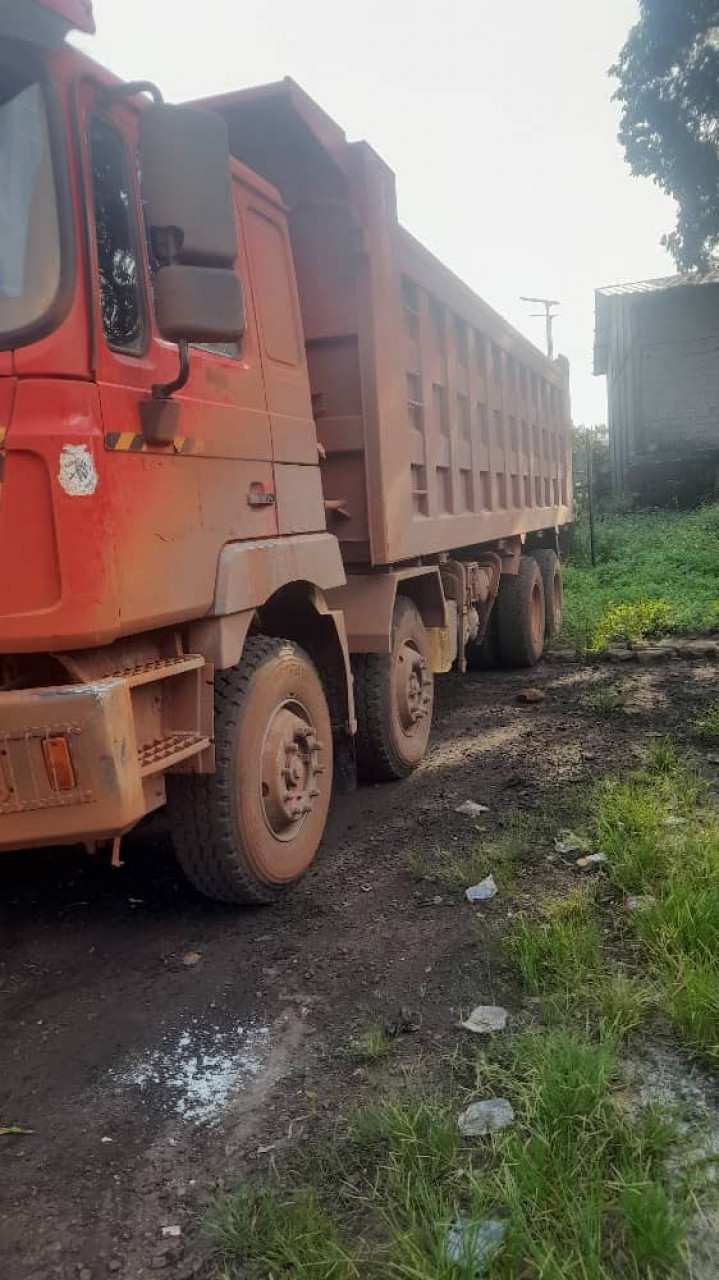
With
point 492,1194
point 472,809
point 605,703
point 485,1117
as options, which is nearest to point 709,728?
point 605,703

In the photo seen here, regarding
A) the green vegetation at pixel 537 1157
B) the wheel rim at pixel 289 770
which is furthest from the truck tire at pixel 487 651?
the green vegetation at pixel 537 1157

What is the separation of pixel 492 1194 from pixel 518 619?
21.3 ft

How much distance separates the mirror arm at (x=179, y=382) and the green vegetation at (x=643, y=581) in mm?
6353

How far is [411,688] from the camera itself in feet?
16.8

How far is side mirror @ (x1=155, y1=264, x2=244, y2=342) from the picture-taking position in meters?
2.48

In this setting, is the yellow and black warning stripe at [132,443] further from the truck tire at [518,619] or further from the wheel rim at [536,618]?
the wheel rim at [536,618]

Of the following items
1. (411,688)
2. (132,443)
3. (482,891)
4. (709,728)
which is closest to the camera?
(132,443)

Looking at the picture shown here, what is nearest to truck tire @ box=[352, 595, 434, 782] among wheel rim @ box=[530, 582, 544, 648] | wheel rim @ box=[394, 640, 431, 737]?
wheel rim @ box=[394, 640, 431, 737]

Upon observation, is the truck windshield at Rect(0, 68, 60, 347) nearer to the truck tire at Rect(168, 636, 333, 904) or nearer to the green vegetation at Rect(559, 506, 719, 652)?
the truck tire at Rect(168, 636, 333, 904)

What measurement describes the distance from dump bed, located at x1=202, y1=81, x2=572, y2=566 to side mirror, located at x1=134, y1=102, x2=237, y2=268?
1339 mm

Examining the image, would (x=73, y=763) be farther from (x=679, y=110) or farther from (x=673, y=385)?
(x=673, y=385)

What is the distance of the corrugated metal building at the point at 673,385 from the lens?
20266 millimetres

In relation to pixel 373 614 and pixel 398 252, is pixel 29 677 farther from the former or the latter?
pixel 398 252

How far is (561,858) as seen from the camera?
3717 millimetres
